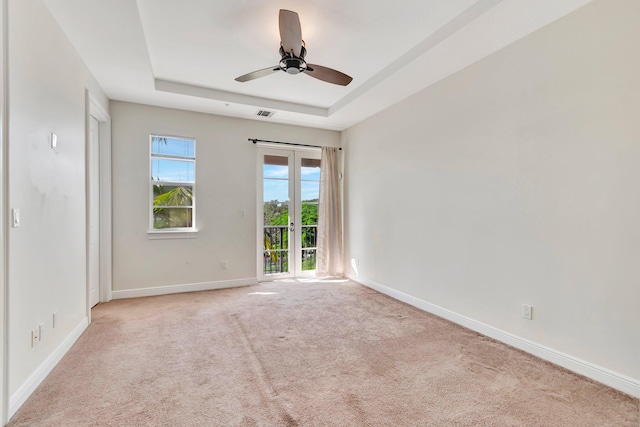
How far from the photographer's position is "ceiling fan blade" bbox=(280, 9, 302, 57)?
80.1 inches

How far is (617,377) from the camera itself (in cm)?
204

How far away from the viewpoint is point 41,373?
2.11 metres

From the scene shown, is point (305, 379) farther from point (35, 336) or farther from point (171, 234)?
point (171, 234)

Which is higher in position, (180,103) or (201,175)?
(180,103)

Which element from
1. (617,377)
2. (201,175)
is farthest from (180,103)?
(617,377)

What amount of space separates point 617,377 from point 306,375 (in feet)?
6.84

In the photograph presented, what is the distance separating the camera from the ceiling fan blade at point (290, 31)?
204 cm

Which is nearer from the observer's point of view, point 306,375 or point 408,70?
point 306,375

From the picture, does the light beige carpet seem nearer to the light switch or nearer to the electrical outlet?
the electrical outlet

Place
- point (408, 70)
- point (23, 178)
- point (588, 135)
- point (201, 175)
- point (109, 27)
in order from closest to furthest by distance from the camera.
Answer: point (23, 178) → point (588, 135) → point (109, 27) → point (408, 70) → point (201, 175)

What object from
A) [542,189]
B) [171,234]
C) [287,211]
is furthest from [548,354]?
[171,234]

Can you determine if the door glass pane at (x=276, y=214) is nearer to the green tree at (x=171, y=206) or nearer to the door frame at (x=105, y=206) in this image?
the green tree at (x=171, y=206)

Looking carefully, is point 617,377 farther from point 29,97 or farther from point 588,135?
point 29,97

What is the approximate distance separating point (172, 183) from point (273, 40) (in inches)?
102
